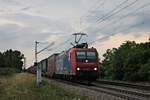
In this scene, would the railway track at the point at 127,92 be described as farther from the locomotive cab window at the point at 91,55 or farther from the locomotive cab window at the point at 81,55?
the locomotive cab window at the point at 81,55

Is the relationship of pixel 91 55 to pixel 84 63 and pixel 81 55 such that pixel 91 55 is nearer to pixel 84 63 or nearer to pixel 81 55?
pixel 81 55

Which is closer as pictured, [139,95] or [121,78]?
[139,95]

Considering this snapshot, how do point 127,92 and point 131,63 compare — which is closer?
point 127,92

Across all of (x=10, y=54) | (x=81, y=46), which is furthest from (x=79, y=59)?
(x=10, y=54)

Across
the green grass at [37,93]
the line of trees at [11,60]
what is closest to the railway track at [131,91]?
the green grass at [37,93]

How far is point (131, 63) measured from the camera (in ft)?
159

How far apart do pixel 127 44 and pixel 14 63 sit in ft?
335

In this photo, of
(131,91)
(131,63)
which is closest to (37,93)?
(131,91)

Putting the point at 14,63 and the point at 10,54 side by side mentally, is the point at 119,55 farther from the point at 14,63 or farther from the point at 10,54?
the point at 10,54

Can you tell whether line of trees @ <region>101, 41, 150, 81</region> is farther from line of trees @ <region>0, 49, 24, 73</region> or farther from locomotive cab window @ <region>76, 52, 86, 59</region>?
line of trees @ <region>0, 49, 24, 73</region>

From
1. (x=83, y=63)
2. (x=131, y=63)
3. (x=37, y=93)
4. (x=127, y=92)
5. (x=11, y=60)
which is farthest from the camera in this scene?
(x=11, y=60)

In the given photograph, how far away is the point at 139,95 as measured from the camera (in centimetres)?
2317

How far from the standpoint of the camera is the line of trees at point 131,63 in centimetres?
4506

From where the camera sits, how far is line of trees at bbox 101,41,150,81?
4506 centimetres
